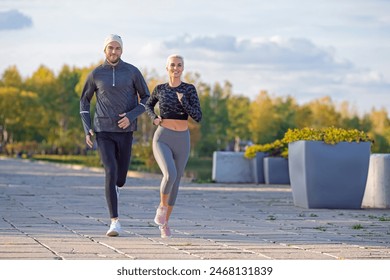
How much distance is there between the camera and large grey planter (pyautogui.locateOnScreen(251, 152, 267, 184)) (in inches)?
1074

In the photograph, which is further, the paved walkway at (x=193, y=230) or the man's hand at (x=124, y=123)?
the man's hand at (x=124, y=123)

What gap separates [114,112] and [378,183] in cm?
745

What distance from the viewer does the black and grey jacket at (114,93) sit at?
10812mm

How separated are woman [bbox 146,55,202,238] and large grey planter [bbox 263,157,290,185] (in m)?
→ 15.9

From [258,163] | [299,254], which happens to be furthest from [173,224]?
A: [258,163]

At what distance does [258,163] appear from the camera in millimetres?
27297

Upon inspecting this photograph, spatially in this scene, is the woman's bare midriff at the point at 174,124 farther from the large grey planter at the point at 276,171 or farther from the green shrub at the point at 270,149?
the green shrub at the point at 270,149

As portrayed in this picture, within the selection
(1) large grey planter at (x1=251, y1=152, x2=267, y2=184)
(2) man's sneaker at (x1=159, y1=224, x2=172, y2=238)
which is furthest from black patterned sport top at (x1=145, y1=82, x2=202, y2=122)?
(1) large grey planter at (x1=251, y1=152, x2=267, y2=184)

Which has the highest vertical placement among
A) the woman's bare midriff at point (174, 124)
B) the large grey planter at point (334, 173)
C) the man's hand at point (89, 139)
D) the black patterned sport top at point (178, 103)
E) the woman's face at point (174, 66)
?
the woman's face at point (174, 66)

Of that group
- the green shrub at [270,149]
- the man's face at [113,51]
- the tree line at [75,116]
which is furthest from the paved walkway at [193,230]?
the tree line at [75,116]

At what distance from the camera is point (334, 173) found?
52.6 feet

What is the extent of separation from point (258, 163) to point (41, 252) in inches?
733

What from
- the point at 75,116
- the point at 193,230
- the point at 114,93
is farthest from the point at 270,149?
the point at 75,116
